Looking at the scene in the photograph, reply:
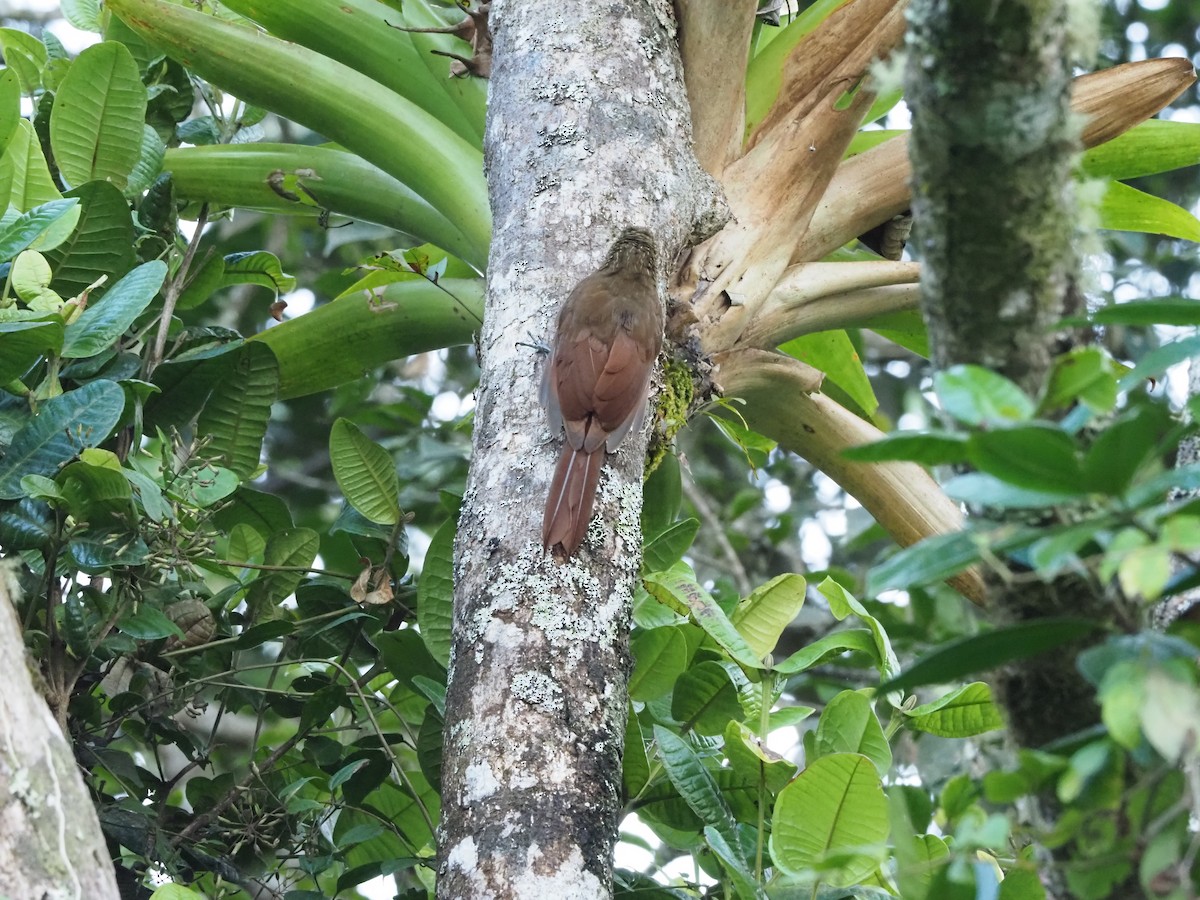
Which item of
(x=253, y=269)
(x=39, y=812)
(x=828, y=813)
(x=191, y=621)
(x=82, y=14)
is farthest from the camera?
(x=82, y=14)

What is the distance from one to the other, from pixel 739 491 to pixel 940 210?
454 cm

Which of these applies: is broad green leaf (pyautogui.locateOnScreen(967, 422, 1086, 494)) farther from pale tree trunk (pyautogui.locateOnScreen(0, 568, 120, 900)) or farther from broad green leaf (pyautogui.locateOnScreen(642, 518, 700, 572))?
broad green leaf (pyautogui.locateOnScreen(642, 518, 700, 572))

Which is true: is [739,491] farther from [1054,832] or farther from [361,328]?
[1054,832]

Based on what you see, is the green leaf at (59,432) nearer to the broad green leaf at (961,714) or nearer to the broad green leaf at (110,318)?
the broad green leaf at (110,318)

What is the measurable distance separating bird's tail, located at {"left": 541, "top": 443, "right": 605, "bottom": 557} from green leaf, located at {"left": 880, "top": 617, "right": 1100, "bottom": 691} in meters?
0.86

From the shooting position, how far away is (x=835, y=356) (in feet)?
9.78

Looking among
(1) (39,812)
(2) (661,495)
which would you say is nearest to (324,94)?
(2) (661,495)

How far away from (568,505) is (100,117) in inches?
53.3

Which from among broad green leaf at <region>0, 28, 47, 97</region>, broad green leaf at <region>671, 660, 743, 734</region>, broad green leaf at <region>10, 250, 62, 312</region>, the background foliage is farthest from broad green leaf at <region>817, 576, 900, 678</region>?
broad green leaf at <region>0, 28, 47, 97</region>

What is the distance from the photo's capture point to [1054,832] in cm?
94

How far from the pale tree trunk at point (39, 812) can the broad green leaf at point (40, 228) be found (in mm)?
833

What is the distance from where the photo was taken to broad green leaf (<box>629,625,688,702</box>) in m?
2.17

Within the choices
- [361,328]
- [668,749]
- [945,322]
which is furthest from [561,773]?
[361,328]

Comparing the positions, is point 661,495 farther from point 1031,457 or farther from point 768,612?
point 1031,457
